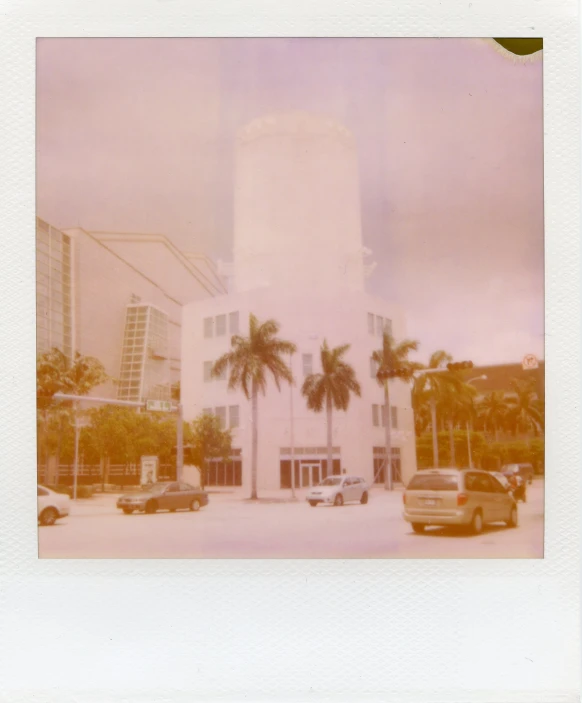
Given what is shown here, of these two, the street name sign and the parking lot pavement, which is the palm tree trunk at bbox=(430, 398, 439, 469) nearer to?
the parking lot pavement

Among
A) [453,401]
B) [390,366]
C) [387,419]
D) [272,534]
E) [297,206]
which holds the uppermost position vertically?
[297,206]

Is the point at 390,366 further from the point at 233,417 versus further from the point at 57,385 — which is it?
the point at 57,385

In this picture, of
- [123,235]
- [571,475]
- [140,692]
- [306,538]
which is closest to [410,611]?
[306,538]

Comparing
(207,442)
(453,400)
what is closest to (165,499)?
(207,442)

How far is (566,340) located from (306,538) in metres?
1.80

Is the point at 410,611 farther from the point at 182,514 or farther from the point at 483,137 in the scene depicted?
the point at 483,137

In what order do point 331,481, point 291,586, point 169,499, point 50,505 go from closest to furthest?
point 291,586 → point 50,505 → point 169,499 → point 331,481

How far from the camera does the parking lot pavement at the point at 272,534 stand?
159 inches

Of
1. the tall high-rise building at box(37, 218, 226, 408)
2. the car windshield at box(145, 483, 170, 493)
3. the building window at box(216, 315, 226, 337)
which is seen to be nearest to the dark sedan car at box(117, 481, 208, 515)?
the car windshield at box(145, 483, 170, 493)

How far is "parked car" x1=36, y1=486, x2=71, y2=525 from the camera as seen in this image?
4023 millimetres

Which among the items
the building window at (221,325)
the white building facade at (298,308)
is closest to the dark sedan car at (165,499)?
the white building facade at (298,308)

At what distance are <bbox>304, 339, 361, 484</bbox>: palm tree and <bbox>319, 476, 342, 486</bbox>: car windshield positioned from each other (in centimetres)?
40

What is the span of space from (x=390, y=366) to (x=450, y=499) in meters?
0.84

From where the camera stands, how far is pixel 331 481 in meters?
4.25
